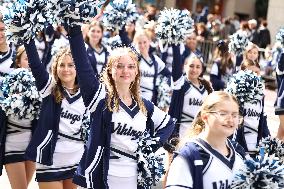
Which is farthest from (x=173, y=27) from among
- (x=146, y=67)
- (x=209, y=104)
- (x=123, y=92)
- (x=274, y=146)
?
(x=209, y=104)

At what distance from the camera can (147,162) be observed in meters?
3.37

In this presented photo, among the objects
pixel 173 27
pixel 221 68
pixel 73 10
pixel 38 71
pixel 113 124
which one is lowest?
pixel 221 68

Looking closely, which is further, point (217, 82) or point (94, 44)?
point (217, 82)

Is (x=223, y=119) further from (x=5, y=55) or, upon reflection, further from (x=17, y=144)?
(x=5, y=55)

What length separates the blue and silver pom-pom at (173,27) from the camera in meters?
5.85

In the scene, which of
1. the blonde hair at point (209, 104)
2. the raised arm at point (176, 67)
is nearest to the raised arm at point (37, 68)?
the blonde hair at point (209, 104)

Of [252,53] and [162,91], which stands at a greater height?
[252,53]

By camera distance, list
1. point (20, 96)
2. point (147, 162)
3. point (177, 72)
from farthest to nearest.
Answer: point (177, 72), point (20, 96), point (147, 162)

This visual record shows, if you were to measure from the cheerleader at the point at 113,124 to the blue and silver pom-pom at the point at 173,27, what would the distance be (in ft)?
7.97

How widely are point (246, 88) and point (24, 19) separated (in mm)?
2493

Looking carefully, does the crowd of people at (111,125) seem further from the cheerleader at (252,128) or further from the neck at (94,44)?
the neck at (94,44)

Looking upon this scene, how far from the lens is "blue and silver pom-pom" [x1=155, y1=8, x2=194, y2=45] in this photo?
19.2 feet

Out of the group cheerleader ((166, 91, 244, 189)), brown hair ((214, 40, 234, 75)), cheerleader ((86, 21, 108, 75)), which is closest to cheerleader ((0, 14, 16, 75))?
cheerleader ((86, 21, 108, 75))

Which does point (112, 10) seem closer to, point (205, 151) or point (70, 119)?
point (70, 119)
